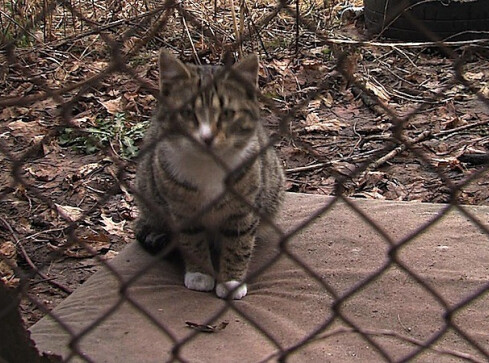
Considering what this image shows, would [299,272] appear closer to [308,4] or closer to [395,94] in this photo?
[395,94]

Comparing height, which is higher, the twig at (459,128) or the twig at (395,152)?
the twig at (459,128)

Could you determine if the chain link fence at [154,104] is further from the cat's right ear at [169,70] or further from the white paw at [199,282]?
the cat's right ear at [169,70]

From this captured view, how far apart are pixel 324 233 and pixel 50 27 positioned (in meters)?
3.78

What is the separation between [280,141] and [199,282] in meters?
1.95

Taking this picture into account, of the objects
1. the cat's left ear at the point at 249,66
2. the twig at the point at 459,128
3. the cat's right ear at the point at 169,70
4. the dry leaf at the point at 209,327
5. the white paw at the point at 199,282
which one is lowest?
the white paw at the point at 199,282

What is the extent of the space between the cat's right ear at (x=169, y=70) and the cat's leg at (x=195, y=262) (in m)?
0.89

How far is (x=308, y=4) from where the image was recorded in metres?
6.55

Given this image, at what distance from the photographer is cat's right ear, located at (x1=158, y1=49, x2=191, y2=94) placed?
7.72 feet

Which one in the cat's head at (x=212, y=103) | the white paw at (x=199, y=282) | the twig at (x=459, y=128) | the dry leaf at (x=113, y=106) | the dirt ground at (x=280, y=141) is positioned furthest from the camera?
the dry leaf at (x=113, y=106)

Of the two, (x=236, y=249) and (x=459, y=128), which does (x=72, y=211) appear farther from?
(x=459, y=128)

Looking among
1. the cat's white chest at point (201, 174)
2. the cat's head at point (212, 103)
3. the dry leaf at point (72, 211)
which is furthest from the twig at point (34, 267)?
the cat's head at point (212, 103)

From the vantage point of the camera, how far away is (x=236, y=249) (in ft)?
10.4

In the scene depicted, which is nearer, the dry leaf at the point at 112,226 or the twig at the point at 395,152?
the dry leaf at the point at 112,226

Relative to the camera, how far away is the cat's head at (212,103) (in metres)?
2.14
